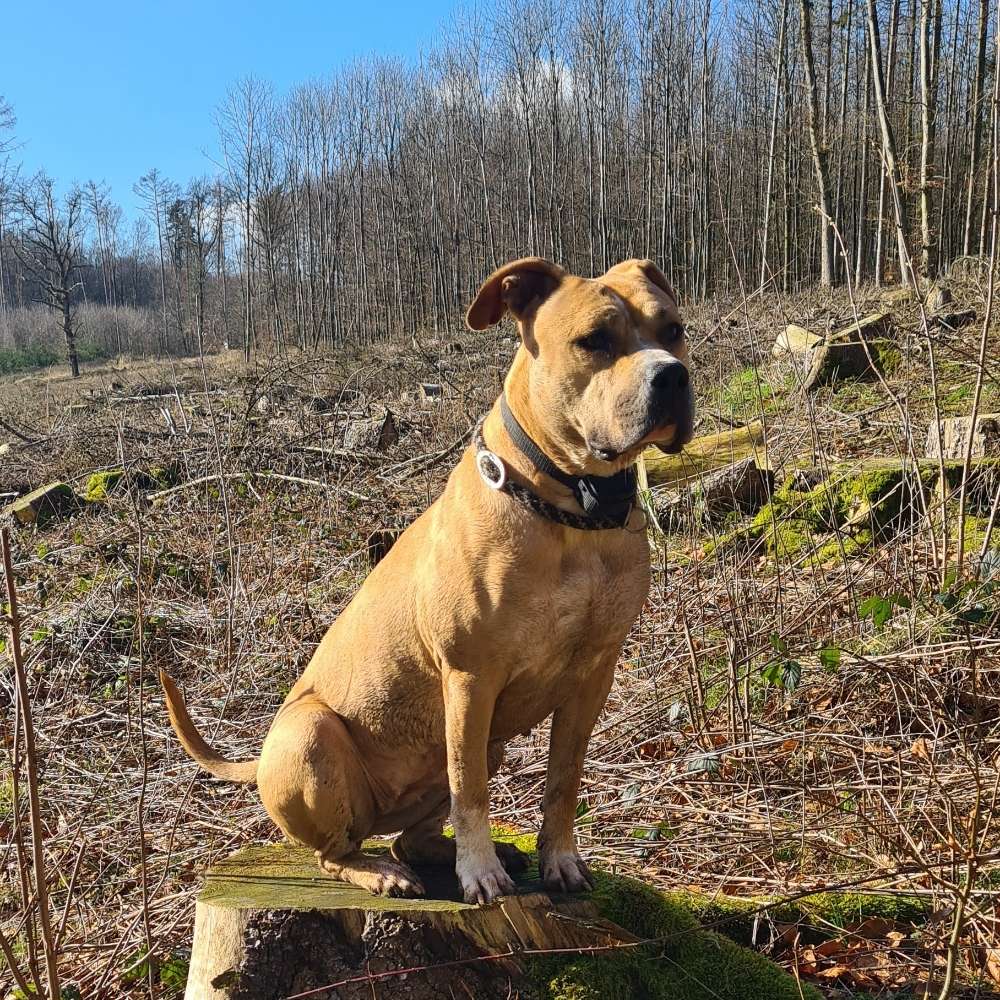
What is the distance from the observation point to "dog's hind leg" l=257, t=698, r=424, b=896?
8.60 ft

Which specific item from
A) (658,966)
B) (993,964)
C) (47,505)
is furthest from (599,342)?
(47,505)

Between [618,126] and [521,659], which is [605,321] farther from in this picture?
[618,126]

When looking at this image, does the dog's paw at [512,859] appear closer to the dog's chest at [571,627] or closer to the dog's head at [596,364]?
the dog's chest at [571,627]

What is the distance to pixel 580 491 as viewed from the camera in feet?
7.89

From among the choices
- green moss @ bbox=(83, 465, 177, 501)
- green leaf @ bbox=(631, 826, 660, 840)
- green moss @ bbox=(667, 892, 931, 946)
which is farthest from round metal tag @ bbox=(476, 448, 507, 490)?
green moss @ bbox=(83, 465, 177, 501)

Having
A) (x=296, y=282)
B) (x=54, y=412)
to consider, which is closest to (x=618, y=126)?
(x=296, y=282)

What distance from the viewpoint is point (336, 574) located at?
286 inches

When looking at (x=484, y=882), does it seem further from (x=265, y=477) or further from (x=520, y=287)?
(x=265, y=477)

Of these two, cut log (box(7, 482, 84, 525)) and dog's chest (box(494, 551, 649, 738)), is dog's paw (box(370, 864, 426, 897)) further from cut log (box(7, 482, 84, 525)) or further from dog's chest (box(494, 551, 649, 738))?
cut log (box(7, 482, 84, 525))

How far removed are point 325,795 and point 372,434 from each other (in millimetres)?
8342

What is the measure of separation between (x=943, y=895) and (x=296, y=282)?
5101cm

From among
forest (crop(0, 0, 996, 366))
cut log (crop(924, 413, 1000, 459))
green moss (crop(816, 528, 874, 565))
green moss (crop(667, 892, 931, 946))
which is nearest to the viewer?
green moss (crop(667, 892, 931, 946))

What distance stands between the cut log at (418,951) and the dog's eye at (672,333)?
59.8 inches

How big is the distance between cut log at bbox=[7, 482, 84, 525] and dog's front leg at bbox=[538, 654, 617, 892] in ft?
27.5
